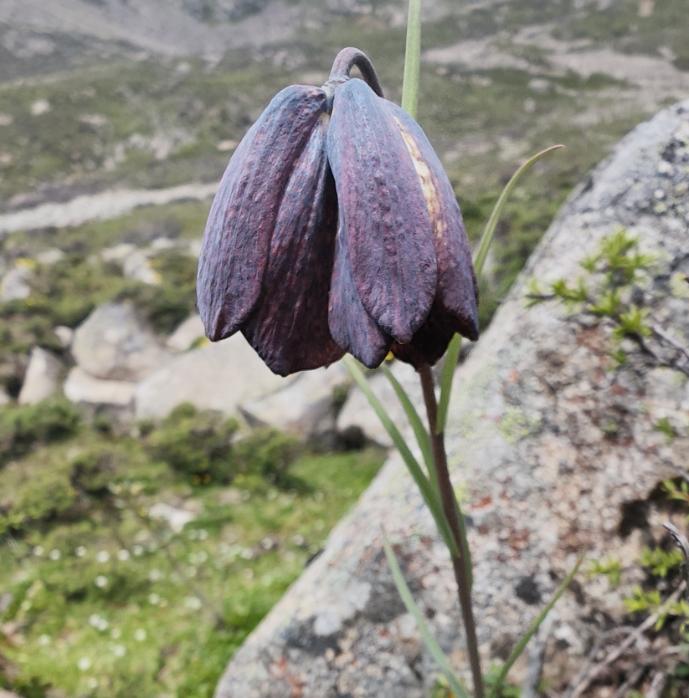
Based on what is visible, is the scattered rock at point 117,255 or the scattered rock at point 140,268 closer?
the scattered rock at point 140,268

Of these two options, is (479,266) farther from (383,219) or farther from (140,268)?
(140,268)

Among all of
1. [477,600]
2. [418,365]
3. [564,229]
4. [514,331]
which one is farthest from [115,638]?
[418,365]

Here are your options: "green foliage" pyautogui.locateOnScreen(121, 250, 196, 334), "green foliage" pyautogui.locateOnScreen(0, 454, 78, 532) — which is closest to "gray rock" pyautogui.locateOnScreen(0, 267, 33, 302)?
"green foliage" pyautogui.locateOnScreen(121, 250, 196, 334)

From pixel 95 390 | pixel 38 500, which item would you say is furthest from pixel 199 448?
pixel 95 390

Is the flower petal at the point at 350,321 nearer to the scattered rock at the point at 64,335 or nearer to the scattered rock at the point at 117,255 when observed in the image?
the scattered rock at the point at 64,335

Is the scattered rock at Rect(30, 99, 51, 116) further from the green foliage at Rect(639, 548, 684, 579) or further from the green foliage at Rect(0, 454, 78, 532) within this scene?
the green foliage at Rect(639, 548, 684, 579)

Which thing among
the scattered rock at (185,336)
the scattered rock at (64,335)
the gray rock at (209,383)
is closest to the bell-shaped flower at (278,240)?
the gray rock at (209,383)

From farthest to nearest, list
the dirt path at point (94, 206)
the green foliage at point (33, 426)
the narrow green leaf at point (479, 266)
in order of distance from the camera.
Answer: the dirt path at point (94, 206) → the green foliage at point (33, 426) → the narrow green leaf at point (479, 266)
